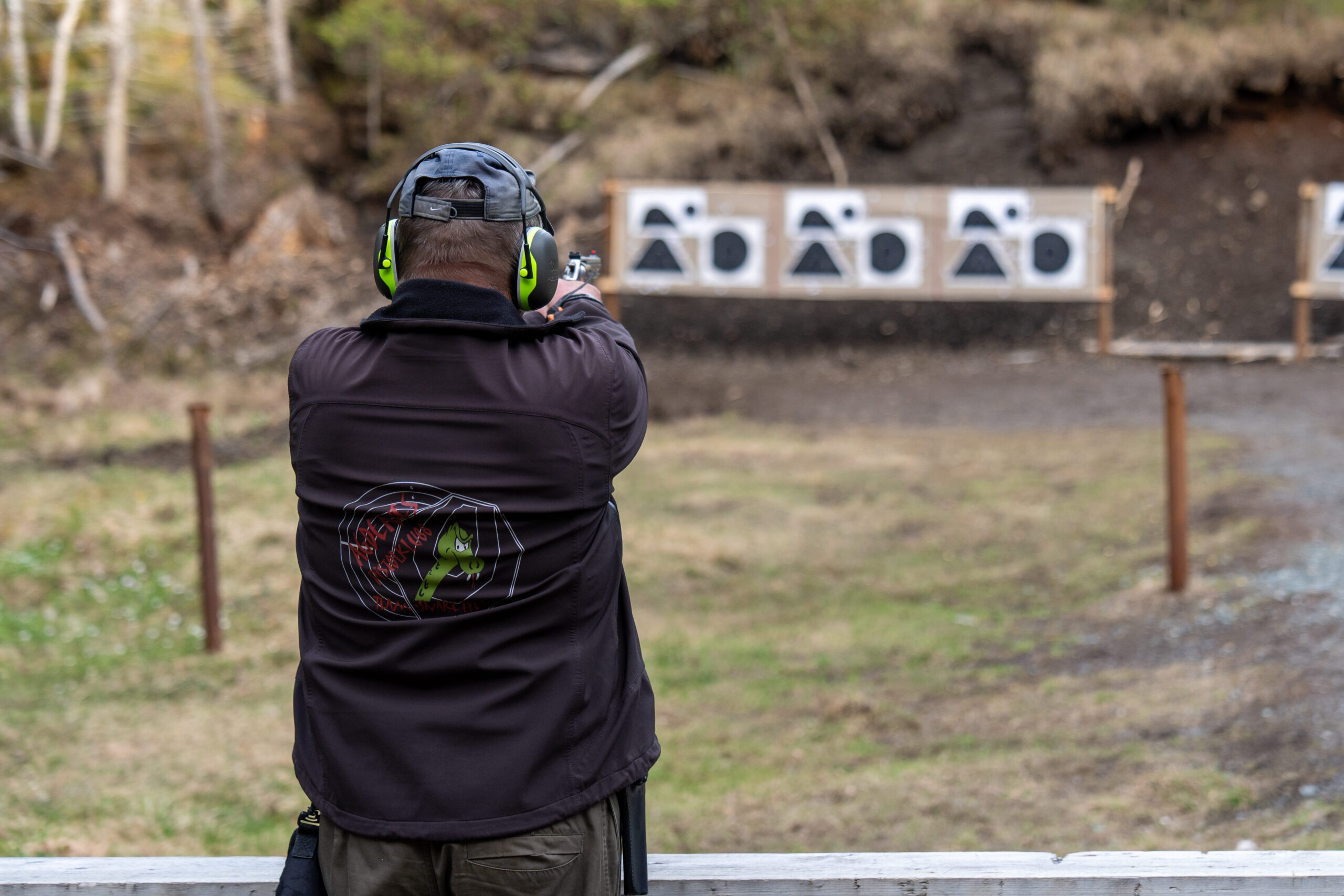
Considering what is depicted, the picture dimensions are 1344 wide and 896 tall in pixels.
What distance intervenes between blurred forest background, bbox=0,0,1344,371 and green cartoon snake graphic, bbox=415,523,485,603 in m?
10.8

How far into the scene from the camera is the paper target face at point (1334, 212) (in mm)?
10961

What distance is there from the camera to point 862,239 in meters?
11.6

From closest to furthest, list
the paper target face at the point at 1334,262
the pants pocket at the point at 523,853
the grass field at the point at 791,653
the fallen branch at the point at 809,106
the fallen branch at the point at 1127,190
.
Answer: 1. the pants pocket at the point at 523,853
2. the grass field at the point at 791,653
3. the paper target face at the point at 1334,262
4. the fallen branch at the point at 1127,190
5. the fallen branch at the point at 809,106

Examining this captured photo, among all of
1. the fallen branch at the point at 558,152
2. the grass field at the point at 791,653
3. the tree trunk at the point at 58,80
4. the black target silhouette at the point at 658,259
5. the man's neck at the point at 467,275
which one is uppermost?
the tree trunk at the point at 58,80

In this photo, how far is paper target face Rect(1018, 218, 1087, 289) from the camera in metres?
11.5

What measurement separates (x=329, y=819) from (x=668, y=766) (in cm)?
278

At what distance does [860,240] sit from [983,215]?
3.93ft

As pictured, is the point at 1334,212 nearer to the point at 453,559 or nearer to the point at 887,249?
the point at 887,249

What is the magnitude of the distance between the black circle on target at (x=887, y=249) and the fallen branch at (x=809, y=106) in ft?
6.86

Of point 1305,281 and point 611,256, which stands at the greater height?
point 611,256

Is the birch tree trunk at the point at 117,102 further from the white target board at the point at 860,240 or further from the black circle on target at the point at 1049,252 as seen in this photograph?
the black circle on target at the point at 1049,252

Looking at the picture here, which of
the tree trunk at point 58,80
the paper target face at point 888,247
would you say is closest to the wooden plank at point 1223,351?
the paper target face at point 888,247

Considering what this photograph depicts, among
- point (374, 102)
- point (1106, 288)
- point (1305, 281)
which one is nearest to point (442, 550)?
point (1106, 288)

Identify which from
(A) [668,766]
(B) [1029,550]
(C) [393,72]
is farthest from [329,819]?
(C) [393,72]
